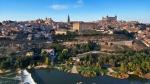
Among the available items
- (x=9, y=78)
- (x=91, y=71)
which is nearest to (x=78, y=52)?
(x=91, y=71)

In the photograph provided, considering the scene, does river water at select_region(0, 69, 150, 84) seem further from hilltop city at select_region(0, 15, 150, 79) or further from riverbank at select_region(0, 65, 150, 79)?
hilltop city at select_region(0, 15, 150, 79)

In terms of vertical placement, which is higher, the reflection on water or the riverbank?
the riverbank

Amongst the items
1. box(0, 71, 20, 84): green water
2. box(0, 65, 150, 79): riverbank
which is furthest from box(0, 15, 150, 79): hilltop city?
box(0, 71, 20, 84): green water

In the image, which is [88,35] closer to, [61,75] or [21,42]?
[21,42]

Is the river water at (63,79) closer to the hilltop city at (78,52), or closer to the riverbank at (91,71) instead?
the riverbank at (91,71)

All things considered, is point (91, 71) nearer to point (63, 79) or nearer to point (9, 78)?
point (63, 79)

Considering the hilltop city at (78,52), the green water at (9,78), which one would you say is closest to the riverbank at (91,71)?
the hilltop city at (78,52)

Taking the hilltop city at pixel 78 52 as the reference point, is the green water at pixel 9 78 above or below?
below

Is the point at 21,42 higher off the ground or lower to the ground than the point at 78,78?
higher

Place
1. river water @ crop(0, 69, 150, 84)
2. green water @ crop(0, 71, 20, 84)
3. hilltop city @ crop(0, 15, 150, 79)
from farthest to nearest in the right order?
hilltop city @ crop(0, 15, 150, 79), river water @ crop(0, 69, 150, 84), green water @ crop(0, 71, 20, 84)

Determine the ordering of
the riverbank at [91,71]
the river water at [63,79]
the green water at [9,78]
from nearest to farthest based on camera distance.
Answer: the green water at [9,78] → the river water at [63,79] → the riverbank at [91,71]

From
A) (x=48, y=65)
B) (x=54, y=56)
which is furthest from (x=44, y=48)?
(x=48, y=65)
